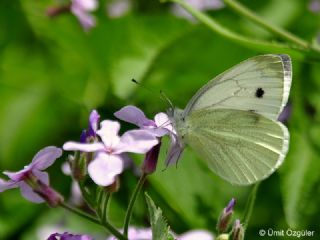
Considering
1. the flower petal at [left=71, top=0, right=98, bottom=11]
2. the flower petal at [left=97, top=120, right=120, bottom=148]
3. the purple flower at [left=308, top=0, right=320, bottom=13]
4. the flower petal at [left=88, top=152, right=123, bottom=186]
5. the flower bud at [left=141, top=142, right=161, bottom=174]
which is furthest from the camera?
the purple flower at [left=308, top=0, right=320, bottom=13]

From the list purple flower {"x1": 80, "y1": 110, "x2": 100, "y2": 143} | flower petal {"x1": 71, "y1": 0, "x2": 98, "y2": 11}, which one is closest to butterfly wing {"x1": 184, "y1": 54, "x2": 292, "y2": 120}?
purple flower {"x1": 80, "y1": 110, "x2": 100, "y2": 143}

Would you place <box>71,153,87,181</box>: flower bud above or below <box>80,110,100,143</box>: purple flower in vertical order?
below

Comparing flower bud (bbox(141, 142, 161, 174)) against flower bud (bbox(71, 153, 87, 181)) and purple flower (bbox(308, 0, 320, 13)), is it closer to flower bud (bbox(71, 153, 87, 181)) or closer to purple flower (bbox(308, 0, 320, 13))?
flower bud (bbox(71, 153, 87, 181))

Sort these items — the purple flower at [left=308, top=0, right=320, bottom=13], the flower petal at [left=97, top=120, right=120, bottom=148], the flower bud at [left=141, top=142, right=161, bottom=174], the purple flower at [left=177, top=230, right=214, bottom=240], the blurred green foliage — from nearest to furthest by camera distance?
the flower petal at [left=97, top=120, right=120, bottom=148], the flower bud at [left=141, top=142, right=161, bottom=174], the purple flower at [left=177, top=230, right=214, bottom=240], the blurred green foliage, the purple flower at [left=308, top=0, right=320, bottom=13]

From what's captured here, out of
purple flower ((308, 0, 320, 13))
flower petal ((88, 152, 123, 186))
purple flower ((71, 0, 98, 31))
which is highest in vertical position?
flower petal ((88, 152, 123, 186))

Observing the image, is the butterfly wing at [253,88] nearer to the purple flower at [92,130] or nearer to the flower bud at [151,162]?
the flower bud at [151,162]

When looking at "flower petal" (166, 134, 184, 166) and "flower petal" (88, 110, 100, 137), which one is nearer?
"flower petal" (88, 110, 100, 137)

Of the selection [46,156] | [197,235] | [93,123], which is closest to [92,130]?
[93,123]
